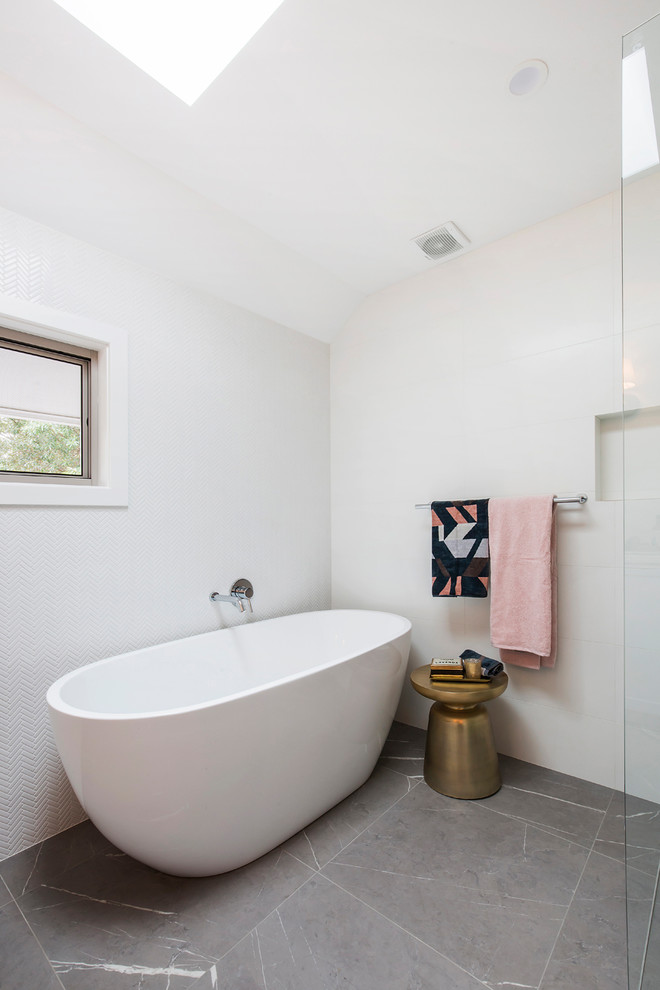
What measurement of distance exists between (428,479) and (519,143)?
55.7 inches

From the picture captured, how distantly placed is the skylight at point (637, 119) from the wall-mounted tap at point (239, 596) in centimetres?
197

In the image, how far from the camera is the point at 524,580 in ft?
6.49

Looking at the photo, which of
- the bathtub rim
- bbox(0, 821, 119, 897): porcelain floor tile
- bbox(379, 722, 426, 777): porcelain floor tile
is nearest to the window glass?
the bathtub rim

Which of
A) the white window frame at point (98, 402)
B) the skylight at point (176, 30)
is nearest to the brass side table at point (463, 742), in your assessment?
the white window frame at point (98, 402)

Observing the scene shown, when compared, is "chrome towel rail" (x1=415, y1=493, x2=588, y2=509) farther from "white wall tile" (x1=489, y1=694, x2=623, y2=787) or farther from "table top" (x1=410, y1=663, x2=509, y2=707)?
"white wall tile" (x1=489, y1=694, x2=623, y2=787)

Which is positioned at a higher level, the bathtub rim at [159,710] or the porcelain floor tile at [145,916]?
the bathtub rim at [159,710]

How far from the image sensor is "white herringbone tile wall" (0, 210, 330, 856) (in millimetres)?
1625

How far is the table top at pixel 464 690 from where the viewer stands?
1.84 m

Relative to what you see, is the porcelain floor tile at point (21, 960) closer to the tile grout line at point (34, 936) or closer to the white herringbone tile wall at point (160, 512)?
the tile grout line at point (34, 936)

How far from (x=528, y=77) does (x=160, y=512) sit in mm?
1982

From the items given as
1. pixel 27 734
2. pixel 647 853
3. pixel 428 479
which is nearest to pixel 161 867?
pixel 27 734

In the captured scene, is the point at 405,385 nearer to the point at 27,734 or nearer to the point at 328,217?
the point at 328,217

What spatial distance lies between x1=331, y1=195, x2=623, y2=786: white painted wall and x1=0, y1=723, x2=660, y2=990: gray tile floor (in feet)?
1.55

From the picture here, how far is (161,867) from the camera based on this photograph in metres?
1.38
